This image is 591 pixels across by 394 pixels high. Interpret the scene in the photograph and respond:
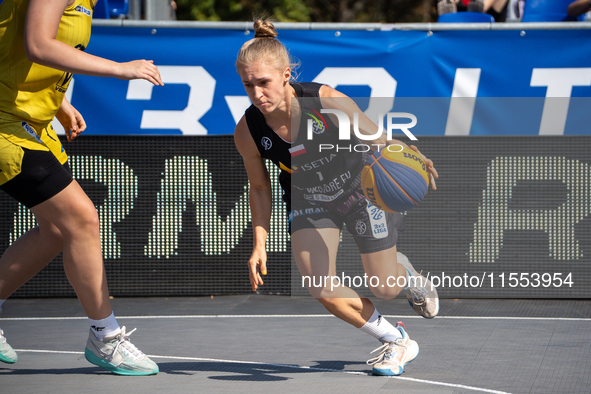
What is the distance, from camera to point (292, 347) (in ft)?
15.0

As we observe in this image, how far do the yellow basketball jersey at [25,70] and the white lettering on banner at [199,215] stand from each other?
302 centimetres

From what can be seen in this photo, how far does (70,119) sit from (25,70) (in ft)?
2.15

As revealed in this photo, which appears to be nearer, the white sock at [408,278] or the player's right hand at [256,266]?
the player's right hand at [256,266]

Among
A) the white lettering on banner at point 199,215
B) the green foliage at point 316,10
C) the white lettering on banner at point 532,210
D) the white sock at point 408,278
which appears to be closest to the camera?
the white sock at point 408,278

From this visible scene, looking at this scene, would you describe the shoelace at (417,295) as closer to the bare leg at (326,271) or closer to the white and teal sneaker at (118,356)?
the bare leg at (326,271)

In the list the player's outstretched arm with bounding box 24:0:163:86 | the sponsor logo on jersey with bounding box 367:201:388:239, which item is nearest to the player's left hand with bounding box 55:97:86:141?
the player's outstretched arm with bounding box 24:0:163:86

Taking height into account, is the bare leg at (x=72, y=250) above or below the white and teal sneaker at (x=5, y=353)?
above

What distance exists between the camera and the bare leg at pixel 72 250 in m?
3.43

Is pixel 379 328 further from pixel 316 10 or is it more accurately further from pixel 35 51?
pixel 316 10

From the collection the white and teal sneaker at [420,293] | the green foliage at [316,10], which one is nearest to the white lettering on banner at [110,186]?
the white and teal sneaker at [420,293]

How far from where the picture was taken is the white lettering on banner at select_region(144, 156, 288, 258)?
258 inches

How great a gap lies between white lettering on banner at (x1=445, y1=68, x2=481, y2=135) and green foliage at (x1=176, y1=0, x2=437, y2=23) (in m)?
17.6

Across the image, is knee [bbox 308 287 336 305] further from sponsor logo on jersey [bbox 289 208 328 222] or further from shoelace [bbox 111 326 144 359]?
shoelace [bbox 111 326 144 359]

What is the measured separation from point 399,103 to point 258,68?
3212 millimetres
